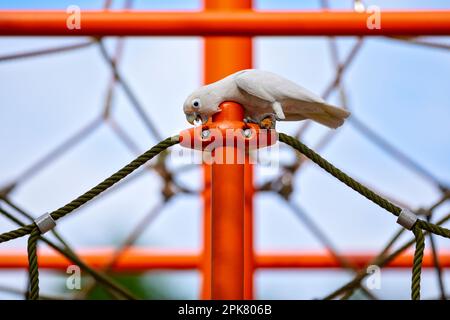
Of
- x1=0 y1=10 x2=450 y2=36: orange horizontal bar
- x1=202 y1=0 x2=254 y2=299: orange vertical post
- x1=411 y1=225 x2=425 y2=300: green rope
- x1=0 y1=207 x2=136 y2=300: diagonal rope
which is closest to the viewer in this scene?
x1=411 y1=225 x2=425 y2=300: green rope

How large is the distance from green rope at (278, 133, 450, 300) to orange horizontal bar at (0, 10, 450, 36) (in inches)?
8.9

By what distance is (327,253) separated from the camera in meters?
2.13

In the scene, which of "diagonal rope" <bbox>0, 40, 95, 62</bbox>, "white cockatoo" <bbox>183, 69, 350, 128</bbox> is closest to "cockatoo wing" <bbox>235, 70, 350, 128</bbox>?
"white cockatoo" <bbox>183, 69, 350, 128</bbox>

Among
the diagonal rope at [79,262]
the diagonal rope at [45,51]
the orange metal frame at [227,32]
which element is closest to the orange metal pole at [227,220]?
the orange metal frame at [227,32]

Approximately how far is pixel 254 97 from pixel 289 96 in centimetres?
5

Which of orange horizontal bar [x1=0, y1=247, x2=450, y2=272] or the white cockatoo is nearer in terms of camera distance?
the white cockatoo

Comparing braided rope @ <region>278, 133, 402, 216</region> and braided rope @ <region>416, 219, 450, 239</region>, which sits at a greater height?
braided rope @ <region>278, 133, 402, 216</region>

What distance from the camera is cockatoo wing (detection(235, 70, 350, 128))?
1.18 metres

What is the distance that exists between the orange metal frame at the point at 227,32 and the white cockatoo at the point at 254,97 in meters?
0.02

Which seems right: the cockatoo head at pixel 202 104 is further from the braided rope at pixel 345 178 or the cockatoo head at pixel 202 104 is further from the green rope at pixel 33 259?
the green rope at pixel 33 259

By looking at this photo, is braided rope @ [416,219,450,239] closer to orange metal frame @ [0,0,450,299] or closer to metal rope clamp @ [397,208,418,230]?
metal rope clamp @ [397,208,418,230]

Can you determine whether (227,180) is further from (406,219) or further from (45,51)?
(45,51)

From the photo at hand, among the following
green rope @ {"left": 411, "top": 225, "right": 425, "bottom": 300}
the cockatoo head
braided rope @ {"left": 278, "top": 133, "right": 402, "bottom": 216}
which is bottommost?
green rope @ {"left": 411, "top": 225, "right": 425, "bottom": 300}
